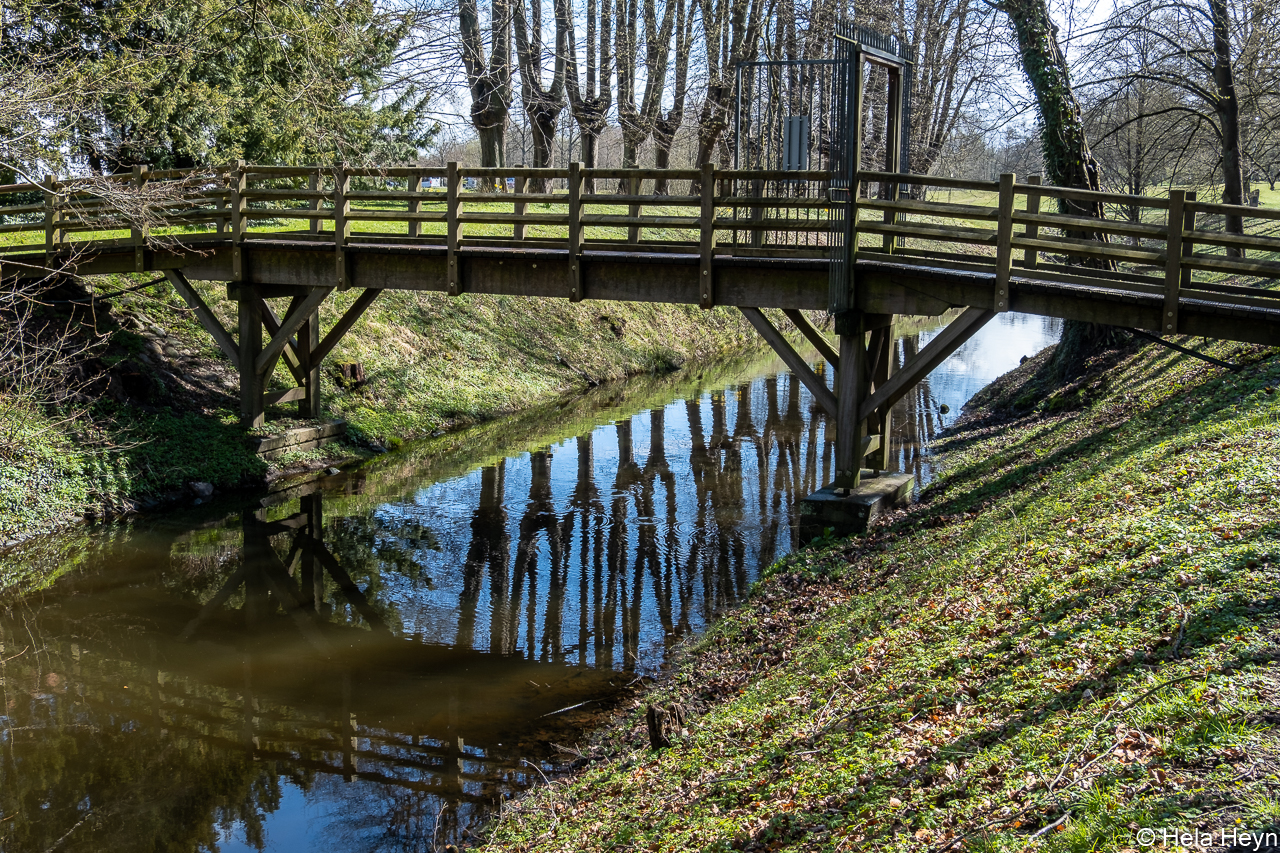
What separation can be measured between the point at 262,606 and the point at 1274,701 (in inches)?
385

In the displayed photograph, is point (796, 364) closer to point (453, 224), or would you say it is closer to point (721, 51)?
point (453, 224)

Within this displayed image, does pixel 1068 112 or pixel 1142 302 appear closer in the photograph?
pixel 1142 302

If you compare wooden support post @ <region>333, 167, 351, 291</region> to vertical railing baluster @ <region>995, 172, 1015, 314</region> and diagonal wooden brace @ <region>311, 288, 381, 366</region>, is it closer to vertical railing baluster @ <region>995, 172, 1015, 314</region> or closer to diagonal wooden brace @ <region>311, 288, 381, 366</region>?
diagonal wooden brace @ <region>311, 288, 381, 366</region>

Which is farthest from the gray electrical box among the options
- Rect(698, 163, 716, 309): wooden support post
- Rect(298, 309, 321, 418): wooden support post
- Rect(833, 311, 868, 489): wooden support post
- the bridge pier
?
Rect(298, 309, 321, 418): wooden support post

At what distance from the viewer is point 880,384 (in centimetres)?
1284

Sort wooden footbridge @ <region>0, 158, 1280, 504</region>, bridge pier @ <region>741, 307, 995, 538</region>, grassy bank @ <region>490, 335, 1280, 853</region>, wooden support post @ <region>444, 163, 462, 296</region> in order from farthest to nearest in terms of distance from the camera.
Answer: wooden support post @ <region>444, 163, 462, 296</region>, bridge pier @ <region>741, 307, 995, 538</region>, wooden footbridge @ <region>0, 158, 1280, 504</region>, grassy bank @ <region>490, 335, 1280, 853</region>

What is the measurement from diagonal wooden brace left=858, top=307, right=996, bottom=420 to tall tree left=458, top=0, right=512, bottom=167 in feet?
34.2

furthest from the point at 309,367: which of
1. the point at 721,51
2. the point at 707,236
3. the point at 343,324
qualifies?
the point at 721,51

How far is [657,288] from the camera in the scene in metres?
12.9

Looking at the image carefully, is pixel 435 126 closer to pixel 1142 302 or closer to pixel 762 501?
pixel 762 501

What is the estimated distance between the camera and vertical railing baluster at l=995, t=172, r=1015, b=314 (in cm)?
1011

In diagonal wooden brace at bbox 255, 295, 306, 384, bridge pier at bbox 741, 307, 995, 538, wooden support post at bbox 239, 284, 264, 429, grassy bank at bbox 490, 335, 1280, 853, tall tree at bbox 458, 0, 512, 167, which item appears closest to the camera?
grassy bank at bbox 490, 335, 1280, 853

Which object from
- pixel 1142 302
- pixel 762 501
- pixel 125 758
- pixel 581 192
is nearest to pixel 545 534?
pixel 762 501

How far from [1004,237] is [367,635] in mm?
7773
